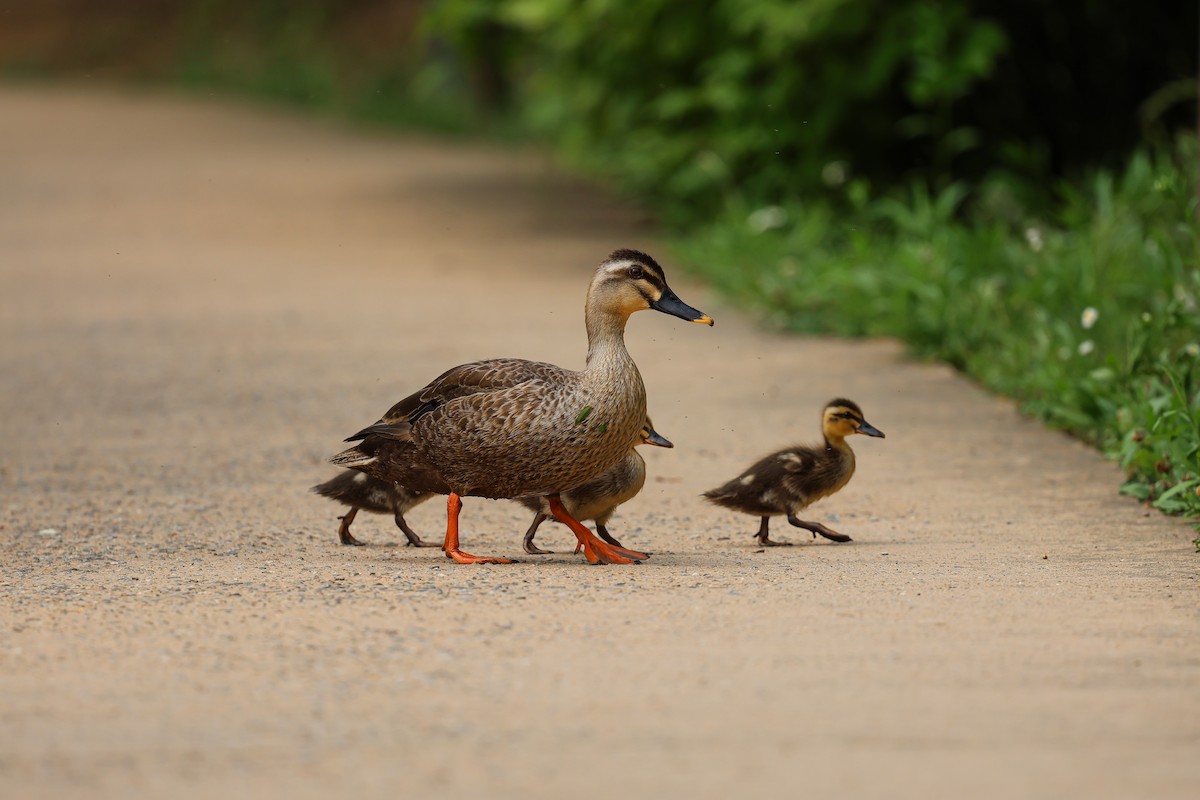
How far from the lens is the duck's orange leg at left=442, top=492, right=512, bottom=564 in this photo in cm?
636

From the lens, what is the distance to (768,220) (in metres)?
15.4

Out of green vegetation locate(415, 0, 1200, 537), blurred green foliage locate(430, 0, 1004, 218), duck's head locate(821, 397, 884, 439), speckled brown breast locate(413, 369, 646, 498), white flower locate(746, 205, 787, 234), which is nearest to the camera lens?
speckled brown breast locate(413, 369, 646, 498)

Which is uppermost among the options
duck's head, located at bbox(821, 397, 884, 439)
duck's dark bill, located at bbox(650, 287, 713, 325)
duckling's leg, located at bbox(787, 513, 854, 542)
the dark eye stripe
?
the dark eye stripe

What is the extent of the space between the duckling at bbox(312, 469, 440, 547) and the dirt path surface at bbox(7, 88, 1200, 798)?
19cm

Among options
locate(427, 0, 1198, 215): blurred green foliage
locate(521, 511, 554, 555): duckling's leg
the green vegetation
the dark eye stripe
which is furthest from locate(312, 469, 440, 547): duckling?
locate(427, 0, 1198, 215): blurred green foliage

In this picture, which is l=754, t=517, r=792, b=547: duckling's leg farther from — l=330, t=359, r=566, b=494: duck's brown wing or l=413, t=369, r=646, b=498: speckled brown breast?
l=330, t=359, r=566, b=494: duck's brown wing

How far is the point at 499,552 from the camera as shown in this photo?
6.91 m

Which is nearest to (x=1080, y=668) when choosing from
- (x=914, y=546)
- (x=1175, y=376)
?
(x=914, y=546)

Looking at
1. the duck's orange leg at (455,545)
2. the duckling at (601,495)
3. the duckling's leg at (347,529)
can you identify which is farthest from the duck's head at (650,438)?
the duckling's leg at (347,529)

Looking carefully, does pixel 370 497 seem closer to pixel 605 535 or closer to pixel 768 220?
pixel 605 535

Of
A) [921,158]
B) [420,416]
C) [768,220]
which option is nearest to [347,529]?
[420,416]

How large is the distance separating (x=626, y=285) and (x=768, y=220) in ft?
29.9

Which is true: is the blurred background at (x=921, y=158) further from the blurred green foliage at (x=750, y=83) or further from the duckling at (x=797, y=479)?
Result: the duckling at (x=797, y=479)

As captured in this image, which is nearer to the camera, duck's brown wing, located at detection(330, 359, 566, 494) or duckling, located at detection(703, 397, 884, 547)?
duck's brown wing, located at detection(330, 359, 566, 494)
